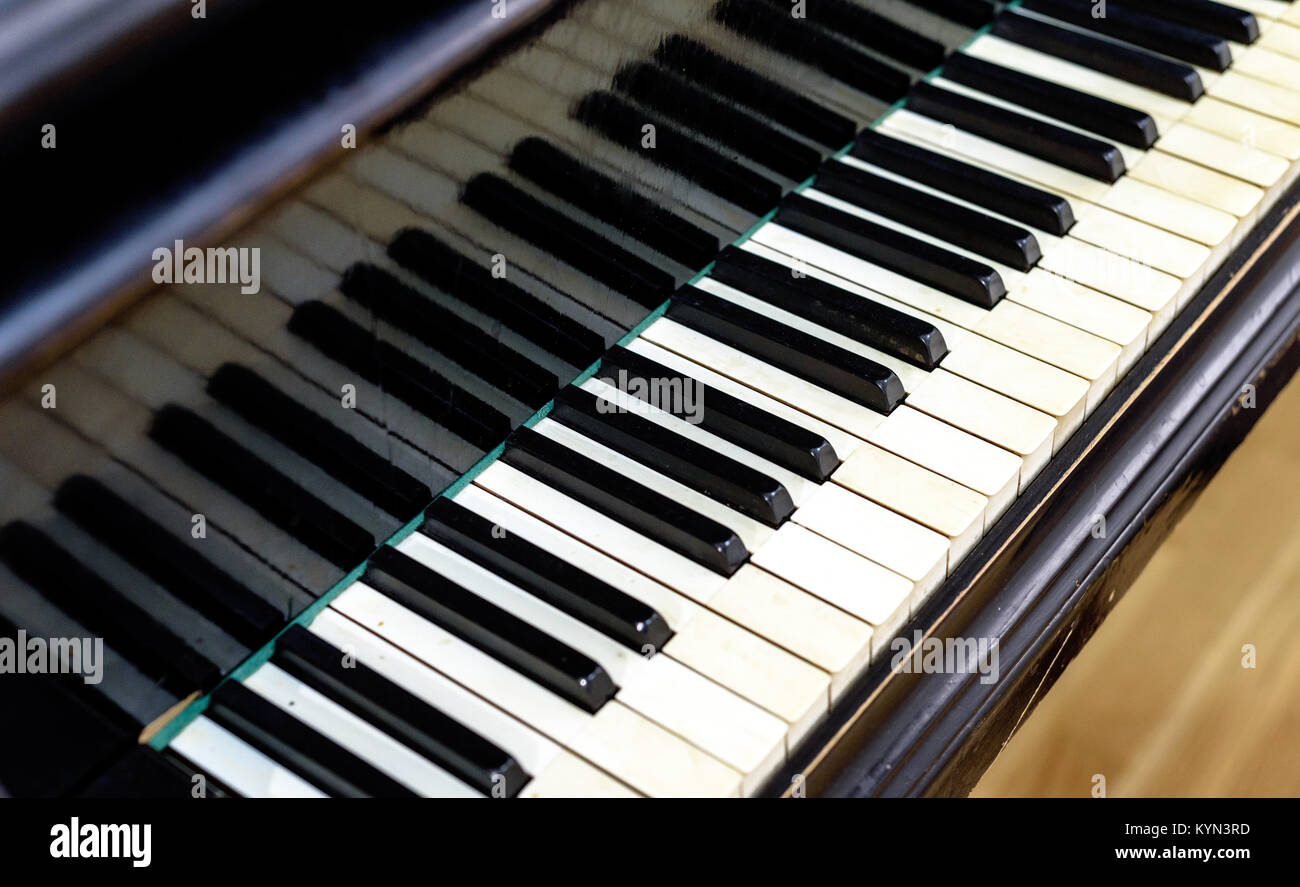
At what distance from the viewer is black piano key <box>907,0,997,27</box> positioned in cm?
176

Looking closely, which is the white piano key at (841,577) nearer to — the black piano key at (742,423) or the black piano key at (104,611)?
the black piano key at (742,423)

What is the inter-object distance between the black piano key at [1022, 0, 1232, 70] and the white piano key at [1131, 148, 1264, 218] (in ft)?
0.72

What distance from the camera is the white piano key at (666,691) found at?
116cm

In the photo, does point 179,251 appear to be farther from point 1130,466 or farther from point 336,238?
point 1130,466

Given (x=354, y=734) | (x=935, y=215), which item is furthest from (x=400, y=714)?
(x=935, y=215)

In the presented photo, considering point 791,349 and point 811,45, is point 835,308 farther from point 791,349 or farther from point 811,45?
point 811,45

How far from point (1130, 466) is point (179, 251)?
1017 mm

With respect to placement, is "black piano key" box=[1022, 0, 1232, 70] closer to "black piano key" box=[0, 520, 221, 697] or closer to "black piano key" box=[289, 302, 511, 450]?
"black piano key" box=[289, 302, 511, 450]

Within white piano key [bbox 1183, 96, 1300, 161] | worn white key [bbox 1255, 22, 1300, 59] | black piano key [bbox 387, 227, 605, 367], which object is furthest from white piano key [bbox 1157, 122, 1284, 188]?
black piano key [bbox 387, 227, 605, 367]

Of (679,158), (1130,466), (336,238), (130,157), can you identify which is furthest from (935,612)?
(130,157)
